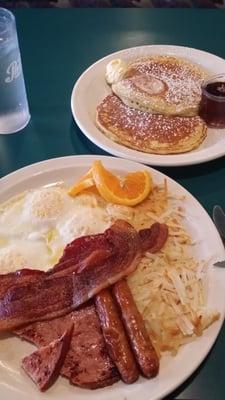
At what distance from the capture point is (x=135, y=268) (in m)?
1.25

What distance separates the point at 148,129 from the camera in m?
1.72

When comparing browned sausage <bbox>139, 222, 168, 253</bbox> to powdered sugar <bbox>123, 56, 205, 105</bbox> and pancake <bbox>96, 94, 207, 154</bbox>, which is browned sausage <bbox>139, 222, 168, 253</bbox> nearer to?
pancake <bbox>96, 94, 207, 154</bbox>

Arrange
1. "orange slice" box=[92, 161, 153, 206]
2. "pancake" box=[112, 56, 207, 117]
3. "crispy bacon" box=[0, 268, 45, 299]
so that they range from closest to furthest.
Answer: "crispy bacon" box=[0, 268, 45, 299], "orange slice" box=[92, 161, 153, 206], "pancake" box=[112, 56, 207, 117]

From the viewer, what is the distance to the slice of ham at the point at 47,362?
1066 mm

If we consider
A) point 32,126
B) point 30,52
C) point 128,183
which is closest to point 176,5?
point 30,52

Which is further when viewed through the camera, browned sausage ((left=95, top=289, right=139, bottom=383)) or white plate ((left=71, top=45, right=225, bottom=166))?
white plate ((left=71, top=45, right=225, bottom=166))

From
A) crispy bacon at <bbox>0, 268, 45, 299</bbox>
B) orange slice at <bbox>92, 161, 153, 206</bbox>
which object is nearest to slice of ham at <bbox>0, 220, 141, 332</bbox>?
crispy bacon at <bbox>0, 268, 45, 299</bbox>

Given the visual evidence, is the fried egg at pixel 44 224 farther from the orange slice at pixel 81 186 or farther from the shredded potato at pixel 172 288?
the shredded potato at pixel 172 288

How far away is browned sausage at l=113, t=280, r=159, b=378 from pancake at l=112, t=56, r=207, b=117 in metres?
0.80

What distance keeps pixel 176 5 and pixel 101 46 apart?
725 millimetres

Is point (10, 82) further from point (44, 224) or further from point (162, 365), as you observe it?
point (162, 365)

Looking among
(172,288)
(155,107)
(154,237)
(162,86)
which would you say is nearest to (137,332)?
(172,288)

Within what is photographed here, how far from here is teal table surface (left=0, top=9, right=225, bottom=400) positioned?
1630 millimetres

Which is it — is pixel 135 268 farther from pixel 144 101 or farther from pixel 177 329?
pixel 144 101
